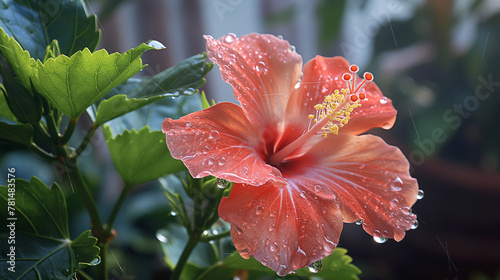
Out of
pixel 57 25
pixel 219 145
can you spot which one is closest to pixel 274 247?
pixel 219 145

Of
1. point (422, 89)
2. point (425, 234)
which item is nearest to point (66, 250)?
point (425, 234)

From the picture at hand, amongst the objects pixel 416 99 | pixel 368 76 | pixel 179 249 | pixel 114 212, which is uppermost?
pixel 368 76

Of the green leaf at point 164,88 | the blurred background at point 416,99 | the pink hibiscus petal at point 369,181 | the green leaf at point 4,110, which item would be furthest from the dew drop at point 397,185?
the blurred background at point 416,99

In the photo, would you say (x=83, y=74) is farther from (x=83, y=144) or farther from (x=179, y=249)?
(x=179, y=249)

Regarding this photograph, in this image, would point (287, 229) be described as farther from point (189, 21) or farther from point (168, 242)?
point (189, 21)

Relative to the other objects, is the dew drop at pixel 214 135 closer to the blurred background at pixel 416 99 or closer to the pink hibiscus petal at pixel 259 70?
the pink hibiscus petal at pixel 259 70

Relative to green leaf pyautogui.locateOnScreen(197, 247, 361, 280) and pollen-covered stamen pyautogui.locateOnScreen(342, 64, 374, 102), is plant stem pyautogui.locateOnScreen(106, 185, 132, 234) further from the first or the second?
pollen-covered stamen pyautogui.locateOnScreen(342, 64, 374, 102)
